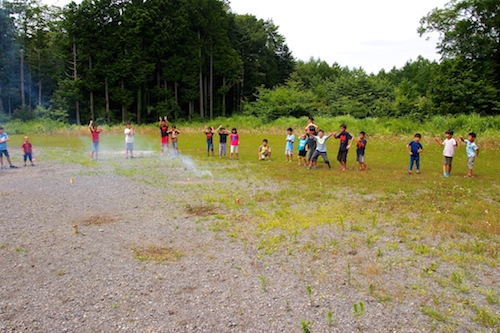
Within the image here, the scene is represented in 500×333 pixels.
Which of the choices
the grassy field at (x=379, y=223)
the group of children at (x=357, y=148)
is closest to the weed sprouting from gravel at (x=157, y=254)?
the grassy field at (x=379, y=223)

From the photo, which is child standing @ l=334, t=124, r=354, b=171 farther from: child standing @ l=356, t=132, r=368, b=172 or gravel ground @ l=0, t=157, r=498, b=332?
gravel ground @ l=0, t=157, r=498, b=332

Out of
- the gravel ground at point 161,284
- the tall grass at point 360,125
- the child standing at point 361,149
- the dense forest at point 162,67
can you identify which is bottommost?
the gravel ground at point 161,284

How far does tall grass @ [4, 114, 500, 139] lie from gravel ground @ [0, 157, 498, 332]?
23.0 m

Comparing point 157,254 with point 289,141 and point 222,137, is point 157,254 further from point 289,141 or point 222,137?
point 222,137

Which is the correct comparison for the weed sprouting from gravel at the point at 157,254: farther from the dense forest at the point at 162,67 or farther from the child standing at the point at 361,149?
the dense forest at the point at 162,67

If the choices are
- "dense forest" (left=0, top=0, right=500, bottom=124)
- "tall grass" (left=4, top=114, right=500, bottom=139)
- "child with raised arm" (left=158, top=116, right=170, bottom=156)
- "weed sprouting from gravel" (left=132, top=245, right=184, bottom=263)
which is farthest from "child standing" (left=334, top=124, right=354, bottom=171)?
"dense forest" (left=0, top=0, right=500, bottom=124)

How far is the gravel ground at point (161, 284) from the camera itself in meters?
4.31

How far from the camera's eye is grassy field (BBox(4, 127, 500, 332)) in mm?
5012

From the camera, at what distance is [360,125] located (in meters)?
32.4

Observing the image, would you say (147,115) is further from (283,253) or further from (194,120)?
(283,253)

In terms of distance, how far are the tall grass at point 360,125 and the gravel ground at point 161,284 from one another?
2296cm

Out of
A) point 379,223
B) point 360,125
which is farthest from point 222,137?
point 360,125

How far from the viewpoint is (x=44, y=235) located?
7.22 meters

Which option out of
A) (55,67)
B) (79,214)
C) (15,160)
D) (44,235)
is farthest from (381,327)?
(55,67)
